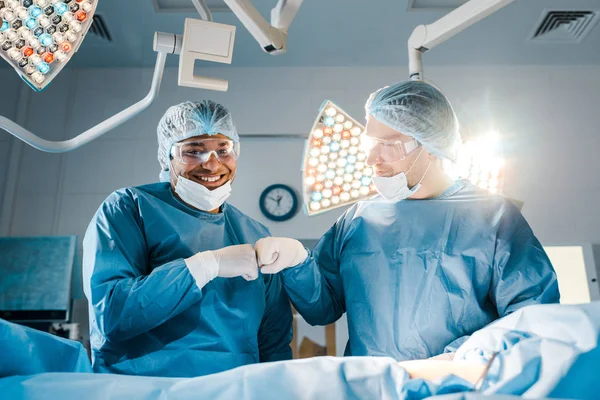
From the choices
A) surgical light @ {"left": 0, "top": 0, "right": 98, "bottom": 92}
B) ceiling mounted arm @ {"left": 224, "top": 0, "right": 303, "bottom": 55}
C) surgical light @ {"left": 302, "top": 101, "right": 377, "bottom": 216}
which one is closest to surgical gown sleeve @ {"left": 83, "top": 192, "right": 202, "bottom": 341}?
surgical light @ {"left": 0, "top": 0, "right": 98, "bottom": 92}

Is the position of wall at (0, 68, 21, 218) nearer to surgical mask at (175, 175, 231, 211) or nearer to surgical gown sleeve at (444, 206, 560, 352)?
surgical mask at (175, 175, 231, 211)

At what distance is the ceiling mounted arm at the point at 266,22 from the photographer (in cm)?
142

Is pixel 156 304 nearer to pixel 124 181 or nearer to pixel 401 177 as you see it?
pixel 401 177

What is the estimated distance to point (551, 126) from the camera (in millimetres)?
4055

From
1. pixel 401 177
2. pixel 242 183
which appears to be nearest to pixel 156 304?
pixel 401 177

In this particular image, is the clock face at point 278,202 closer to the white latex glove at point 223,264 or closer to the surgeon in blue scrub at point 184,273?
the surgeon in blue scrub at point 184,273

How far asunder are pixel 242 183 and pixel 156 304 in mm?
2579

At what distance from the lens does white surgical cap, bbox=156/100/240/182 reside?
1.76 m

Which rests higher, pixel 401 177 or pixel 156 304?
pixel 401 177

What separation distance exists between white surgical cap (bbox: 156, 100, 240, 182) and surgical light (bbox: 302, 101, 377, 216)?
1.26 ft

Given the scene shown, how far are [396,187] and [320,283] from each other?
14.2 inches

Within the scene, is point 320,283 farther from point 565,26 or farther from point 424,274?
point 565,26

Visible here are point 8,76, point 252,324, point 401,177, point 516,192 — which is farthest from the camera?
point 8,76

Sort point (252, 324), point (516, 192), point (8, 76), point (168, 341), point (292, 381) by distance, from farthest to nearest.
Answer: point (8, 76)
point (516, 192)
point (252, 324)
point (168, 341)
point (292, 381)
